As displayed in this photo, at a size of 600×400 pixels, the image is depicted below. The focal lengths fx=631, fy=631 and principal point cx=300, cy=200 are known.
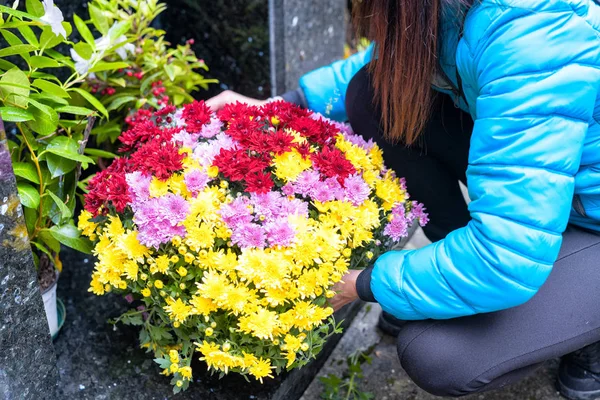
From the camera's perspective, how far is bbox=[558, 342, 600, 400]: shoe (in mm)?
1938

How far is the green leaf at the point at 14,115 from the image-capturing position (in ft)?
4.73

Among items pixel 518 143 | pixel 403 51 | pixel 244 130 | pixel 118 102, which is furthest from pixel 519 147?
pixel 118 102

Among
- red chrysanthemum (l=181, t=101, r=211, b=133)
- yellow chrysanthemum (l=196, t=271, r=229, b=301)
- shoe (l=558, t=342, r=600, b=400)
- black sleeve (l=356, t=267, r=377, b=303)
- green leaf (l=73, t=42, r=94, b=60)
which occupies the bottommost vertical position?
shoe (l=558, t=342, r=600, b=400)

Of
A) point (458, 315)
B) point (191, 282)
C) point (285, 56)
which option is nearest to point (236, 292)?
point (191, 282)

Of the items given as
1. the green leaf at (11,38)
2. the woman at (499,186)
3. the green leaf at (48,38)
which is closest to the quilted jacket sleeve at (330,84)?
the woman at (499,186)

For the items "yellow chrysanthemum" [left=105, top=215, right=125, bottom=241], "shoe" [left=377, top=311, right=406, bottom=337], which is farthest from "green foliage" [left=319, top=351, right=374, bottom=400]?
"yellow chrysanthemum" [left=105, top=215, right=125, bottom=241]

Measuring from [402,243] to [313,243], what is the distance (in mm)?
1151

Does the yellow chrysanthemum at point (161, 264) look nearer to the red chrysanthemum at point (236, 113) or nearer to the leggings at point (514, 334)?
the red chrysanthemum at point (236, 113)

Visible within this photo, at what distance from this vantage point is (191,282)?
1.56 metres

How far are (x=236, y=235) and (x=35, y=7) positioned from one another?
0.77 meters

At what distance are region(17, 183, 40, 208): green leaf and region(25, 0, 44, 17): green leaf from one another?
1.43 ft

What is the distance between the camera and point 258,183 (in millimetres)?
1537

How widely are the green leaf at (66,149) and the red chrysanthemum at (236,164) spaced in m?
0.35

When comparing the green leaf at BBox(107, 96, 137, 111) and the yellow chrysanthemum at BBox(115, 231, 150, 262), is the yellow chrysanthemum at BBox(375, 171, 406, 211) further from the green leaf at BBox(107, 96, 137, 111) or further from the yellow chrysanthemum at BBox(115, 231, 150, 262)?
the green leaf at BBox(107, 96, 137, 111)
